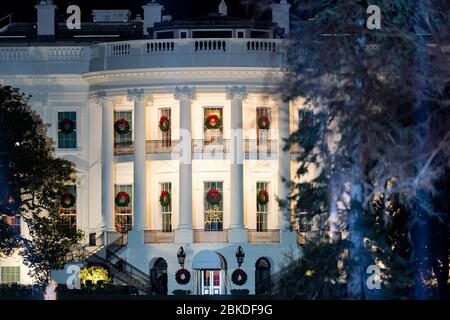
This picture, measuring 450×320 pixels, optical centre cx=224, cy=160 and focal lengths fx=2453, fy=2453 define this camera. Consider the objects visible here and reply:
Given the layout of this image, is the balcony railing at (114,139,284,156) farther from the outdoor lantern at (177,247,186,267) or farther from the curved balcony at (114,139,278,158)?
the outdoor lantern at (177,247,186,267)

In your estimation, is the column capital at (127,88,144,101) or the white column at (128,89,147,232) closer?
the white column at (128,89,147,232)

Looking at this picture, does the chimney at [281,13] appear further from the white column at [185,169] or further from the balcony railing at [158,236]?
the balcony railing at [158,236]

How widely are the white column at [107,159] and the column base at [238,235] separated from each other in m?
5.93

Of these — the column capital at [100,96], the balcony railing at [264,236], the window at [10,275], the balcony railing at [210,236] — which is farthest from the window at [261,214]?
the window at [10,275]

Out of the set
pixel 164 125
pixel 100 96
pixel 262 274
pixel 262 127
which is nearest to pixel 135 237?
pixel 164 125

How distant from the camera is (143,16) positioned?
129 metres

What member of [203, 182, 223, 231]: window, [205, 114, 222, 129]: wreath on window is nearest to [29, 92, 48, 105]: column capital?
[205, 114, 222, 129]: wreath on window

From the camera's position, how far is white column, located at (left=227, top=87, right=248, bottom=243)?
115062 mm

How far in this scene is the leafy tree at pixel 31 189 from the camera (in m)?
109

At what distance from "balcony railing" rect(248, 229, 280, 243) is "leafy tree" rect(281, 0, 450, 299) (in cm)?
3801

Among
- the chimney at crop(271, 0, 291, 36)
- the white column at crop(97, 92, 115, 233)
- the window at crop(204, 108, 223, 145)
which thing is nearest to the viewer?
the window at crop(204, 108, 223, 145)

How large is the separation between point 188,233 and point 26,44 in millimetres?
13508

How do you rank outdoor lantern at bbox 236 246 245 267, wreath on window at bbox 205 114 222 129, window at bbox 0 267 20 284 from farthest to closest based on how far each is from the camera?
window at bbox 0 267 20 284 → wreath on window at bbox 205 114 222 129 → outdoor lantern at bbox 236 246 245 267
